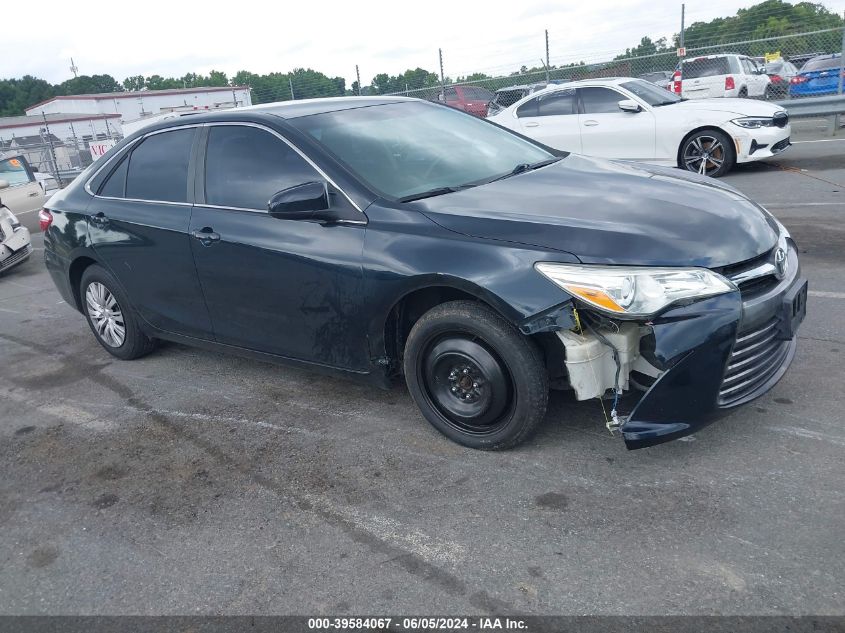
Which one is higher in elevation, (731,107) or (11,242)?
(731,107)

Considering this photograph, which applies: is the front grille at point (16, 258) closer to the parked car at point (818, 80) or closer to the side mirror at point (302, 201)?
the side mirror at point (302, 201)

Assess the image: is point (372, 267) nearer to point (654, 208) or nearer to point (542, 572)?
point (654, 208)

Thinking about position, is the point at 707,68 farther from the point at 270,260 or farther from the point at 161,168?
the point at 270,260

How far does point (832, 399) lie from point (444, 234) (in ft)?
6.83

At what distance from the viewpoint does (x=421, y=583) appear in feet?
8.79

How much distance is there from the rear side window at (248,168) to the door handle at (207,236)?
0.16 meters

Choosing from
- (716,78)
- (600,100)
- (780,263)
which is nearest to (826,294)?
(780,263)

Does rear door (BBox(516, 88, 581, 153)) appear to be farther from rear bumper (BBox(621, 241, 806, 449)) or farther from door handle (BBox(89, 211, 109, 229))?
rear bumper (BBox(621, 241, 806, 449))

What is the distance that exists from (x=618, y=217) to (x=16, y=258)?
846 cm

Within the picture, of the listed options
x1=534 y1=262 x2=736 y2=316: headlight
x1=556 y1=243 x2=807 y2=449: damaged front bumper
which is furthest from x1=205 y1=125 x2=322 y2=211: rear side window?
x1=556 y1=243 x2=807 y2=449: damaged front bumper

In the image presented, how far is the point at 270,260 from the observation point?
13.0 feet

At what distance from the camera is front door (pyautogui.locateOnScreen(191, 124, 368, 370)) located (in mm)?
3736

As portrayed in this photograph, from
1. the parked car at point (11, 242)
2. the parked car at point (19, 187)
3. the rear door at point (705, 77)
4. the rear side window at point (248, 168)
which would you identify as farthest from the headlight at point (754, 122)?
the parked car at point (19, 187)

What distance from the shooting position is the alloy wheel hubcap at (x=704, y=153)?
10.2 m
